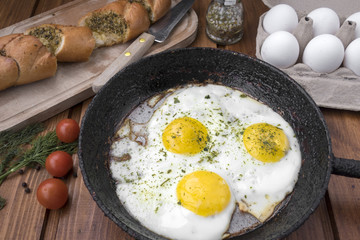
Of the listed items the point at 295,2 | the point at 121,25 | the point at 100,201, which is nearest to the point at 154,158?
the point at 100,201

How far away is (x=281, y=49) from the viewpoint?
84.6 inches

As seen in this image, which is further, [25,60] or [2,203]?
[25,60]

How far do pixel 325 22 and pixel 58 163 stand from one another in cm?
192

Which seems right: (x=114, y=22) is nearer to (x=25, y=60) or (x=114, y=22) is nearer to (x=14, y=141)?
(x=25, y=60)

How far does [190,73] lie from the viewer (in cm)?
216

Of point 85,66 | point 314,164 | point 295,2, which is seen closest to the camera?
point 314,164

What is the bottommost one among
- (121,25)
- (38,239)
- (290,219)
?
(38,239)

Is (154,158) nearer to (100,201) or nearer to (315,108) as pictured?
(100,201)

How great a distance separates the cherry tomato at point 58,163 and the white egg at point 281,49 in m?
1.42

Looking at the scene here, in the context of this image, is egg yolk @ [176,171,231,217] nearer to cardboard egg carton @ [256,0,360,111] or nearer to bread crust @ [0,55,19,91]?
cardboard egg carton @ [256,0,360,111]

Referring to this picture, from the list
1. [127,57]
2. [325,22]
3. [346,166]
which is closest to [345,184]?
[346,166]

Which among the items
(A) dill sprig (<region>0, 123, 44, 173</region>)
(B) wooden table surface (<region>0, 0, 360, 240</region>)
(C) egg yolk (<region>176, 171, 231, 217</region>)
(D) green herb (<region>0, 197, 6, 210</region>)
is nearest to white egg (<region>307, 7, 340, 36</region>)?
(B) wooden table surface (<region>0, 0, 360, 240</region>)

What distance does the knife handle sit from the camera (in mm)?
2162

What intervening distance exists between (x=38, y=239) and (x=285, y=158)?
52.9 inches
